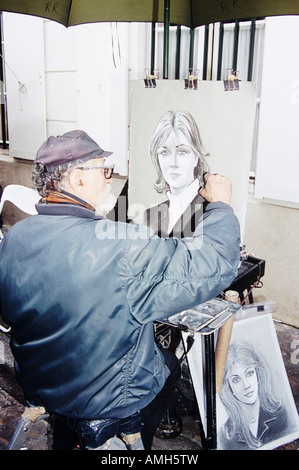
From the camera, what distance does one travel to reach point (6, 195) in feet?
10.8

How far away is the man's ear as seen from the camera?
1415 millimetres

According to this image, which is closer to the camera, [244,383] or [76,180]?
[76,180]

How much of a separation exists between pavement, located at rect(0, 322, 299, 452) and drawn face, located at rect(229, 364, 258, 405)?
0.30 meters

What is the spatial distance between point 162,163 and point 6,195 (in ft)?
4.72

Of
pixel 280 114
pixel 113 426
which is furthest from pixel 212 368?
pixel 280 114

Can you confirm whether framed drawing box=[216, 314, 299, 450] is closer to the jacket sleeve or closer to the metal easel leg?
the metal easel leg

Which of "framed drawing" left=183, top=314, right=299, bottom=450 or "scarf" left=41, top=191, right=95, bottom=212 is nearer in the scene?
"scarf" left=41, top=191, right=95, bottom=212

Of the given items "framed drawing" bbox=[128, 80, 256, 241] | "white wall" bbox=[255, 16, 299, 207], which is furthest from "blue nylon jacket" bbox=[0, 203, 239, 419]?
"white wall" bbox=[255, 16, 299, 207]

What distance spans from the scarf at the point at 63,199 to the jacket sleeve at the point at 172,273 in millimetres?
287

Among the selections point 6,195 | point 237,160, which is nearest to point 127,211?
point 237,160

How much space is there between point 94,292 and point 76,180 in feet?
1.41

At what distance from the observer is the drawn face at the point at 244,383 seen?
6.78ft

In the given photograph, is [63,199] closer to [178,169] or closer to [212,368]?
[212,368]

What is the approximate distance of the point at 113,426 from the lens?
4.50ft
